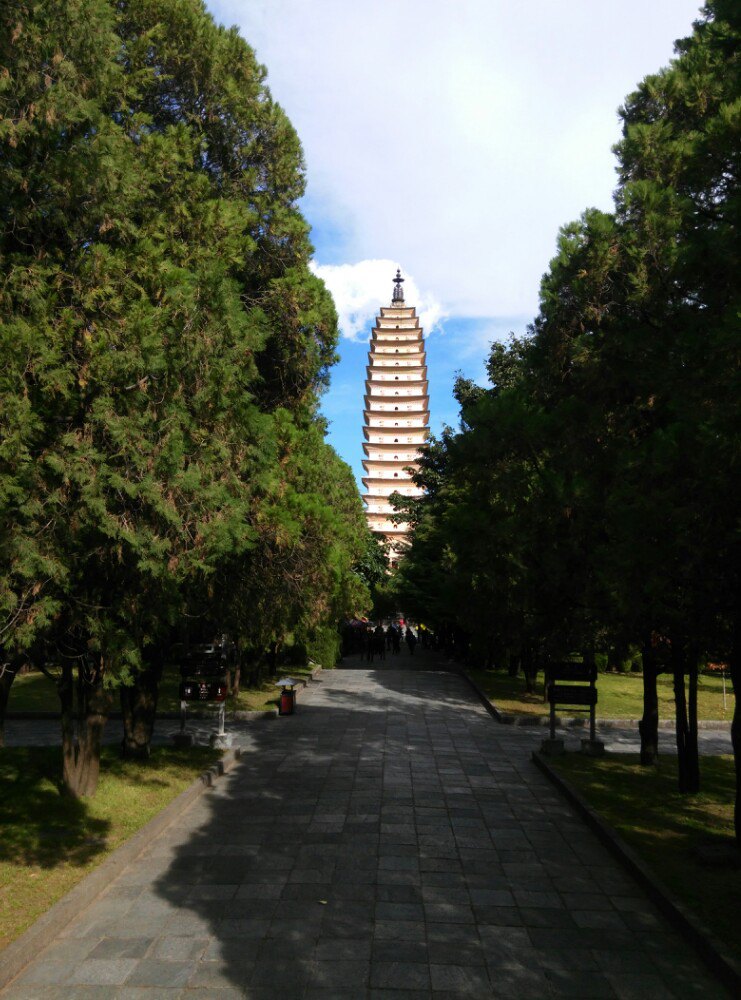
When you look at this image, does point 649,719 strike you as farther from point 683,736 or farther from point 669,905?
point 669,905

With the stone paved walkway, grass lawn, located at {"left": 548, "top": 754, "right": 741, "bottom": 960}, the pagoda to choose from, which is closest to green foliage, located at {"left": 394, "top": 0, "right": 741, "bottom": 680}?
grass lawn, located at {"left": 548, "top": 754, "right": 741, "bottom": 960}

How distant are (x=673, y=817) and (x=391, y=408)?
62.0m

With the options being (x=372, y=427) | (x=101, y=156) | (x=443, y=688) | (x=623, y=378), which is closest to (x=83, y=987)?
(x=101, y=156)

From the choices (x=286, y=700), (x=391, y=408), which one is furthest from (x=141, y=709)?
(x=391, y=408)

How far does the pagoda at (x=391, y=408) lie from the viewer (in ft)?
227

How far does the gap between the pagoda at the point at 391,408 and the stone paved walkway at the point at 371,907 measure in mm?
58347

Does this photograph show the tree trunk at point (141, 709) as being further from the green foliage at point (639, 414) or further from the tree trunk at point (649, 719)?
the tree trunk at point (649, 719)

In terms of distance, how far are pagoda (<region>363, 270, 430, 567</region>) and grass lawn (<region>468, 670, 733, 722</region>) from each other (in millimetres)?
41388

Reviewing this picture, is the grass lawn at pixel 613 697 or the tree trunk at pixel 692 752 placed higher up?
the tree trunk at pixel 692 752

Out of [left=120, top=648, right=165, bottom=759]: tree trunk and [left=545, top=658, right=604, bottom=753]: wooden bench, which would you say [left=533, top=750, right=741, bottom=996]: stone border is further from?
[left=120, top=648, right=165, bottom=759]: tree trunk

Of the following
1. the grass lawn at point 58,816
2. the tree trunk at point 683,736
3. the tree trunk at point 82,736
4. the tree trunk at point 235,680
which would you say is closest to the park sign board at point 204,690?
the grass lawn at point 58,816

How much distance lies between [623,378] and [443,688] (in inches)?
589

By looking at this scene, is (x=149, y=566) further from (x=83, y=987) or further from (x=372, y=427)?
(x=372, y=427)

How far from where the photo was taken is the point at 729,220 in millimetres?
6738
